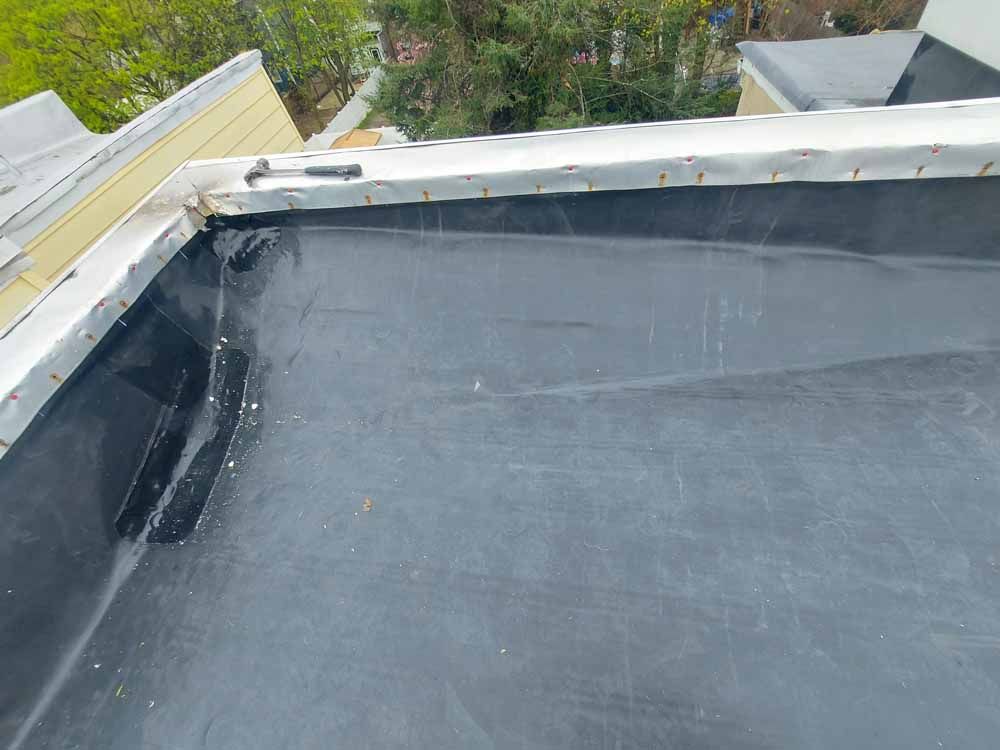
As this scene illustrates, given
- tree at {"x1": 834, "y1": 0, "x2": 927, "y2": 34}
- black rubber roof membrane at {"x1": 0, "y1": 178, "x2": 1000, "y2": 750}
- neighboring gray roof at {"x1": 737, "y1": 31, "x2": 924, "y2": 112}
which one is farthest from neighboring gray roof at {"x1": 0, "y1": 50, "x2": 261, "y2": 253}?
tree at {"x1": 834, "y1": 0, "x2": 927, "y2": 34}

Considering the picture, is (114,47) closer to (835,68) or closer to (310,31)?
(310,31)

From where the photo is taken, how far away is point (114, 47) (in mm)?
9078

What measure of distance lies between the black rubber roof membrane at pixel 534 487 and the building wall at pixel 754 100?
16.8 feet

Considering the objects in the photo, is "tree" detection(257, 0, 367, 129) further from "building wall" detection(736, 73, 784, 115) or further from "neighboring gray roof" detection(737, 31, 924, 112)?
"neighboring gray roof" detection(737, 31, 924, 112)

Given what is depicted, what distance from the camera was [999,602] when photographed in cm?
130

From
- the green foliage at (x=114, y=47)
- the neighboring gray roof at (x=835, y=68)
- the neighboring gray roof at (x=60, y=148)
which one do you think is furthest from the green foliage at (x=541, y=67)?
the neighboring gray roof at (x=60, y=148)

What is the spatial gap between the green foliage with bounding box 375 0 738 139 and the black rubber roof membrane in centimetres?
737

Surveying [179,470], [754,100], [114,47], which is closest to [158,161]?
[179,470]

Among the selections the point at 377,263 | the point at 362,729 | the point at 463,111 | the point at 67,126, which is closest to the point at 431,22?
the point at 463,111

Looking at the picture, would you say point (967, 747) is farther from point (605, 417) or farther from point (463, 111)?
point (463, 111)

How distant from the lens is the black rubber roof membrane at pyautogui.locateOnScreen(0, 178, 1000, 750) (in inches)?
51.0

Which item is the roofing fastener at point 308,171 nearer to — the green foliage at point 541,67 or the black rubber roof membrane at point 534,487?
the black rubber roof membrane at point 534,487

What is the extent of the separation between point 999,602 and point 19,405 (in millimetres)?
2929

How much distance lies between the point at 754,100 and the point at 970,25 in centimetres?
356
